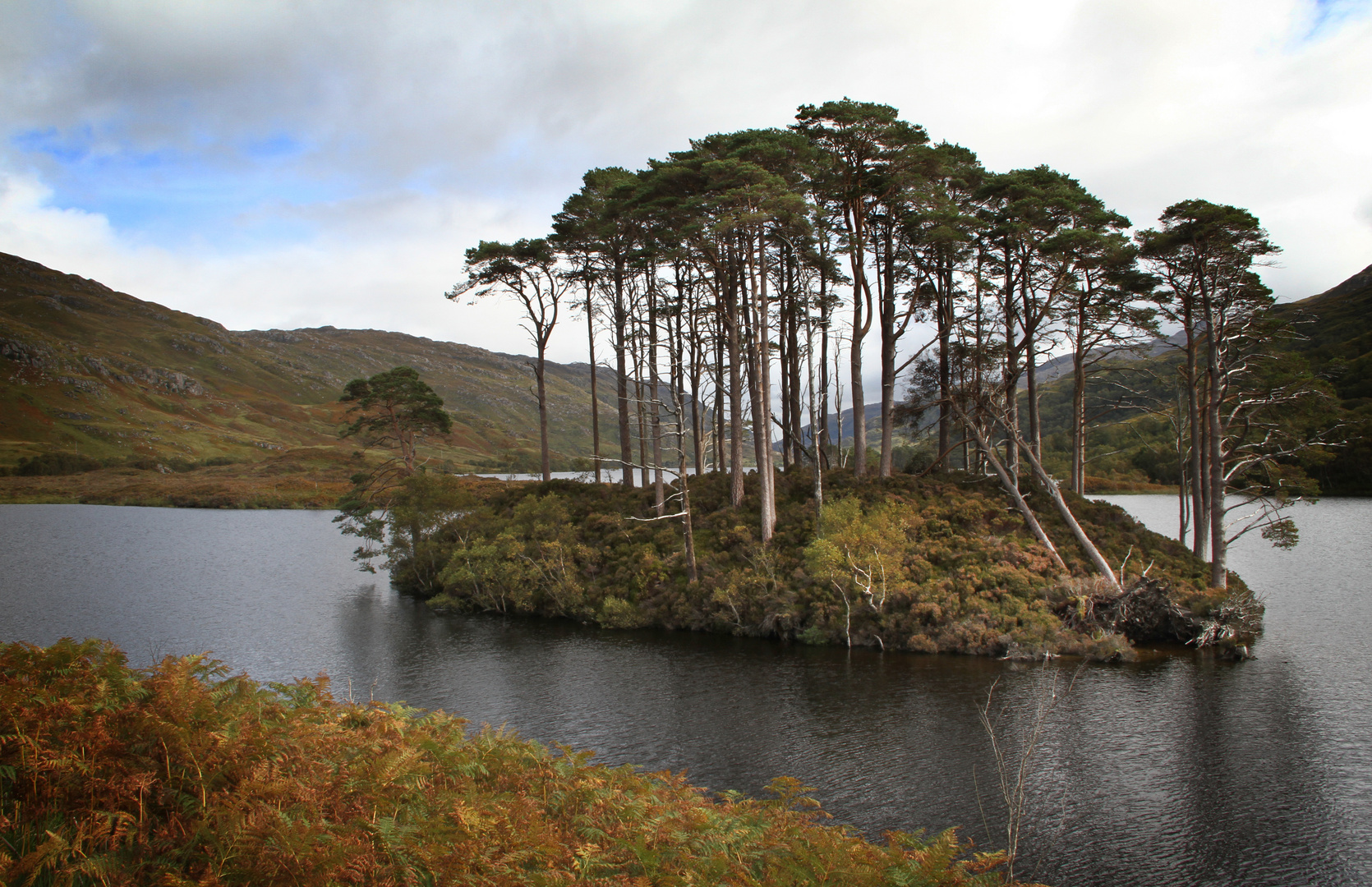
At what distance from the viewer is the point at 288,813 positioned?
5.80 metres

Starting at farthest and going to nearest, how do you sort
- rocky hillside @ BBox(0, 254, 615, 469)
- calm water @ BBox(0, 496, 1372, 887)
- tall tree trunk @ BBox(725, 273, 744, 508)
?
1. rocky hillside @ BBox(0, 254, 615, 469)
2. tall tree trunk @ BBox(725, 273, 744, 508)
3. calm water @ BBox(0, 496, 1372, 887)

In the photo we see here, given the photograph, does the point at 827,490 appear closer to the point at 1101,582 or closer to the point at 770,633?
the point at 770,633

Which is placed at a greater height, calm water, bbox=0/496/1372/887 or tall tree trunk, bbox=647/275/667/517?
tall tree trunk, bbox=647/275/667/517

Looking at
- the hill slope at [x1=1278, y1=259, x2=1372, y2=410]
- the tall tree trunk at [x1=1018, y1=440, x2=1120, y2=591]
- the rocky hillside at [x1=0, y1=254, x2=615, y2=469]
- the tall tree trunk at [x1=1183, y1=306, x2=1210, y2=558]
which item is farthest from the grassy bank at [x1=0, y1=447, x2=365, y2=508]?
the hill slope at [x1=1278, y1=259, x2=1372, y2=410]

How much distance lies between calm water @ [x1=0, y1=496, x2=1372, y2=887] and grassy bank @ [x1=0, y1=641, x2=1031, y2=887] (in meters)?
6.53

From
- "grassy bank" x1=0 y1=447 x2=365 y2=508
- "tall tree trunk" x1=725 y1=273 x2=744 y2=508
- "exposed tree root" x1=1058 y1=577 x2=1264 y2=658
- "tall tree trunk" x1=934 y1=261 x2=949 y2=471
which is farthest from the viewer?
"grassy bank" x1=0 y1=447 x2=365 y2=508

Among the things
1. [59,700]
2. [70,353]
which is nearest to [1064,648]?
[59,700]

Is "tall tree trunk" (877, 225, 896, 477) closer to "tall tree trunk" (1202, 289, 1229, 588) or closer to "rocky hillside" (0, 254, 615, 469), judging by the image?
"tall tree trunk" (1202, 289, 1229, 588)

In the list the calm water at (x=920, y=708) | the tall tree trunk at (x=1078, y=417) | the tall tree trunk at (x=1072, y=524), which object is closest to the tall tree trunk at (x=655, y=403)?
the calm water at (x=920, y=708)

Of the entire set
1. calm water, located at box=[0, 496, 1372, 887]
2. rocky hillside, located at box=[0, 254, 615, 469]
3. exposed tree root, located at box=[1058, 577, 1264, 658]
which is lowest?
calm water, located at box=[0, 496, 1372, 887]

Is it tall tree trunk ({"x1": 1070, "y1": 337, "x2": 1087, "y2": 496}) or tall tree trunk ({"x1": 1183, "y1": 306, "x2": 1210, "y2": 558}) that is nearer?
tall tree trunk ({"x1": 1183, "y1": 306, "x2": 1210, "y2": 558})

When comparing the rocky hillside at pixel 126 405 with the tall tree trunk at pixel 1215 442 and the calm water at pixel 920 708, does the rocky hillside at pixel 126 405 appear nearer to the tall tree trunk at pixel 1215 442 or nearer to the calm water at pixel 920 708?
the calm water at pixel 920 708

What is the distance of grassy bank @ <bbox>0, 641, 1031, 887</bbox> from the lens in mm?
5367

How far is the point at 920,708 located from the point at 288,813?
16861 millimetres
